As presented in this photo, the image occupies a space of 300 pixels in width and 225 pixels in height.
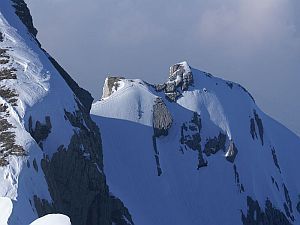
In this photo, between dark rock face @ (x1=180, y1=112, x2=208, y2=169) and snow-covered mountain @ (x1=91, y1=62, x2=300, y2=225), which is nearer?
snow-covered mountain @ (x1=91, y1=62, x2=300, y2=225)

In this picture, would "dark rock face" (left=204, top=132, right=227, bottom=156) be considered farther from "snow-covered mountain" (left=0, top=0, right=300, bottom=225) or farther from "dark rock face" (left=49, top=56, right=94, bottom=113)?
"dark rock face" (left=49, top=56, right=94, bottom=113)

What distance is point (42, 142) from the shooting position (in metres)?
91.6

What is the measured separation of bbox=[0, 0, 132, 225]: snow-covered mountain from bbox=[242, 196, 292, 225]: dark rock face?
253ft

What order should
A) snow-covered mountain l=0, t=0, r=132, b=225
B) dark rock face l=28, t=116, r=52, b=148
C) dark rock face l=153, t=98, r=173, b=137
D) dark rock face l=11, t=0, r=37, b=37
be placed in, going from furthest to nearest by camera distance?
dark rock face l=153, t=98, r=173, b=137 → dark rock face l=11, t=0, r=37, b=37 → dark rock face l=28, t=116, r=52, b=148 → snow-covered mountain l=0, t=0, r=132, b=225

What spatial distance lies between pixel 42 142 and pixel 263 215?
355 ft

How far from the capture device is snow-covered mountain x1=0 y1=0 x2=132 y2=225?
3088 inches

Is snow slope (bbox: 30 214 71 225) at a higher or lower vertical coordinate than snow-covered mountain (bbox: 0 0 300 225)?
lower

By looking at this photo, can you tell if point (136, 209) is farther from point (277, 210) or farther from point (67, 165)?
point (67, 165)

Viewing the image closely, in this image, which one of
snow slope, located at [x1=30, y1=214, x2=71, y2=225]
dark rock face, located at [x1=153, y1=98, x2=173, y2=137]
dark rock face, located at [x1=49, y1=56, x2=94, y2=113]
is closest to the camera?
snow slope, located at [x1=30, y1=214, x2=71, y2=225]

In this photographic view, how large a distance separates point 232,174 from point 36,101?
10489cm

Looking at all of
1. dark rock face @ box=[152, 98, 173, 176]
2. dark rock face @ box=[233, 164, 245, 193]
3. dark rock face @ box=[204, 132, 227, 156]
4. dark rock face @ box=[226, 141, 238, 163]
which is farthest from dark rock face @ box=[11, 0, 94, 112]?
dark rock face @ box=[233, 164, 245, 193]

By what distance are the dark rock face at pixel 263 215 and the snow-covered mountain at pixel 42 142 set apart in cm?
7709

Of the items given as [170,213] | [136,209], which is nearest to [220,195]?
[170,213]

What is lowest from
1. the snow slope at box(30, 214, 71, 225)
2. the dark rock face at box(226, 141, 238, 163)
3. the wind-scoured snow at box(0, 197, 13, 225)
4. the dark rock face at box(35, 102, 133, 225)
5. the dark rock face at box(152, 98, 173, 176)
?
the snow slope at box(30, 214, 71, 225)
